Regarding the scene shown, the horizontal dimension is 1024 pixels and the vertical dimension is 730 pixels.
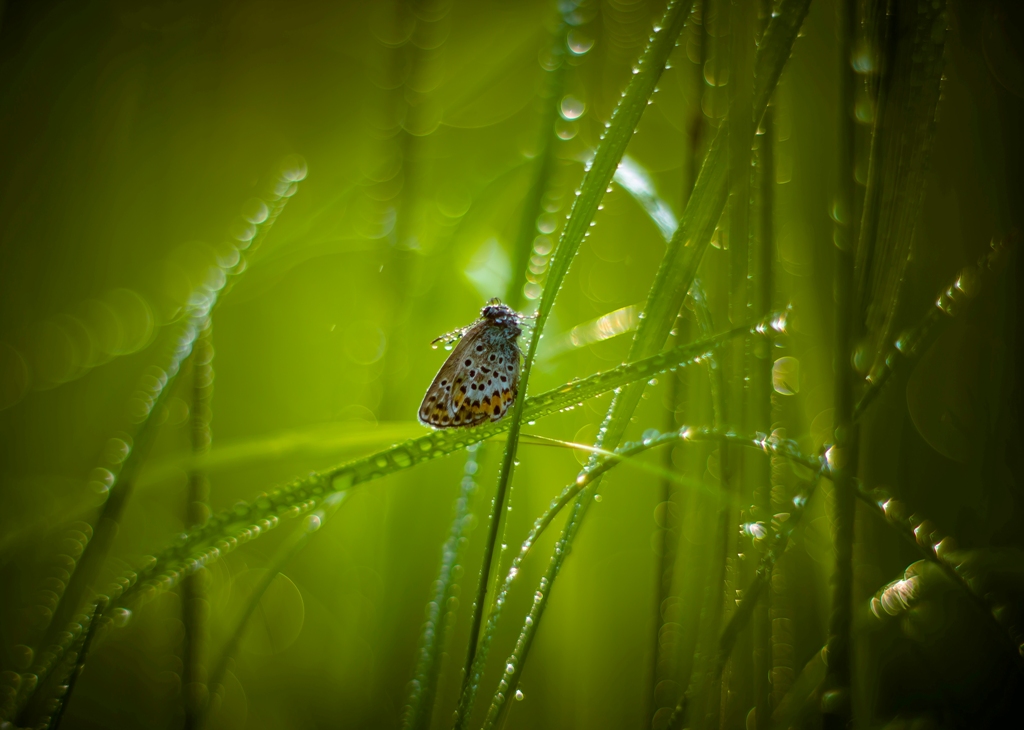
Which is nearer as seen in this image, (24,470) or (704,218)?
(704,218)

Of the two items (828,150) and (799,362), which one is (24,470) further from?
(828,150)

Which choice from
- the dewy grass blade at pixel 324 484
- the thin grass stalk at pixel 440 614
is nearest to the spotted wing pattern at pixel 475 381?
the thin grass stalk at pixel 440 614

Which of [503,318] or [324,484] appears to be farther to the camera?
[503,318]

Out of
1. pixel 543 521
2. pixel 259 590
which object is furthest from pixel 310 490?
pixel 259 590

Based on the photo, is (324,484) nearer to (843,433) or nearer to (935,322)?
(843,433)

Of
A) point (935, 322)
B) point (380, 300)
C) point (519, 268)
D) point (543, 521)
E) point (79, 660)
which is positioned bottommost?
point (79, 660)

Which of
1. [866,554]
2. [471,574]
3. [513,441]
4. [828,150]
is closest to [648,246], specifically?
[828,150]

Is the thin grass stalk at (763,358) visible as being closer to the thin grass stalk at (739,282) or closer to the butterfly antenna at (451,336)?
the thin grass stalk at (739,282)
